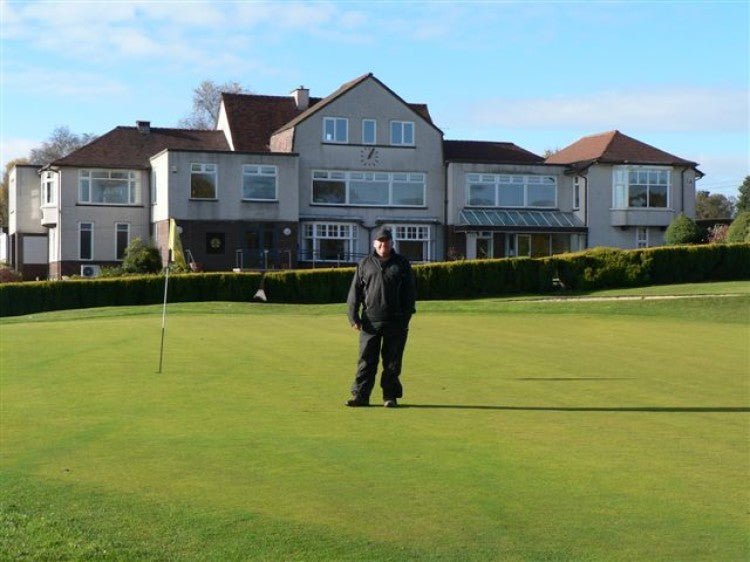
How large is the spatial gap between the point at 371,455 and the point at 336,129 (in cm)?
4780

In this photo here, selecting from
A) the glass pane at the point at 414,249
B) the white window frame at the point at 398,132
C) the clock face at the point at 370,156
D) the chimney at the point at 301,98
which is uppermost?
the chimney at the point at 301,98

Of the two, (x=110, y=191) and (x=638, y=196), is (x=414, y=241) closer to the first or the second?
(x=638, y=196)

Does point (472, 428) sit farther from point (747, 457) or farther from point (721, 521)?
point (721, 521)

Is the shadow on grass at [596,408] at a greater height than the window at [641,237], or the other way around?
the window at [641,237]

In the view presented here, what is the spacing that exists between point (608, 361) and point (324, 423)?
25.9 ft

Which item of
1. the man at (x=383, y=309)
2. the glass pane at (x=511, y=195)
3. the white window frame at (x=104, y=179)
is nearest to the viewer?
the man at (x=383, y=309)

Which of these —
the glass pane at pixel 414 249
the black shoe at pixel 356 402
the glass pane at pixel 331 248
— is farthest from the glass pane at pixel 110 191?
the black shoe at pixel 356 402

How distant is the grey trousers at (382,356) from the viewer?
12359 mm

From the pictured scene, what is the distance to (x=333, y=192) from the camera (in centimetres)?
5594

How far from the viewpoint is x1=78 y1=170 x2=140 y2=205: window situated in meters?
55.4

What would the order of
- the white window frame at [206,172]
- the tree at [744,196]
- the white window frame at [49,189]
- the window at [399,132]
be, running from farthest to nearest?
the tree at [744,196]
the window at [399,132]
the white window frame at [49,189]
the white window frame at [206,172]

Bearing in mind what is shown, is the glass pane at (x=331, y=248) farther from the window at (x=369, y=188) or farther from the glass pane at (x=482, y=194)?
the glass pane at (x=482, y=194)

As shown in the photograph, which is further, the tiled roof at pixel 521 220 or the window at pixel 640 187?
the window at pixel 640 187

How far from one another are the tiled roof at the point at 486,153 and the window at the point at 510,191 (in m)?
0.99
